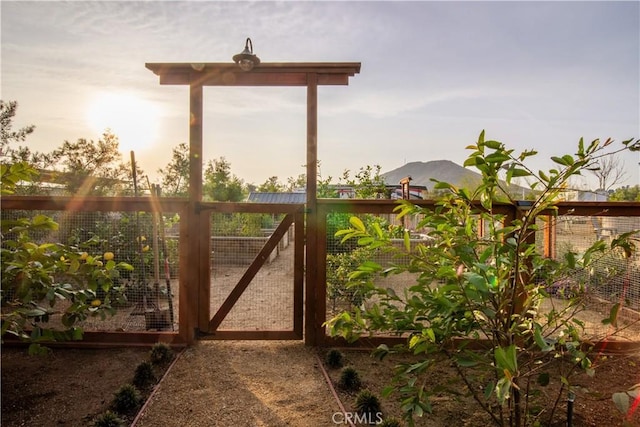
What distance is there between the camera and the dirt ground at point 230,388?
193 cm

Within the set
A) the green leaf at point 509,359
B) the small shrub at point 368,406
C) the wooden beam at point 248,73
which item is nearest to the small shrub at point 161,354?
the small shrub at point 368,406

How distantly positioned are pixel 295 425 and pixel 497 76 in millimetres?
5236

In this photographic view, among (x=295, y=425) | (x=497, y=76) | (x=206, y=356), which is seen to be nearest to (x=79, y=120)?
(x=206, y=356)

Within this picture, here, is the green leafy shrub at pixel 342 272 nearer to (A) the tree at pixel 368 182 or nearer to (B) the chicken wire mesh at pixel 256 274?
(B) the chicken wire mesh at pixel 256 274

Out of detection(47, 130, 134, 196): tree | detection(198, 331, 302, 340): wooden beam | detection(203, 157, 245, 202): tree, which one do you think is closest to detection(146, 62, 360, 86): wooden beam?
detection(198, 331, 302, 340): wooden beam

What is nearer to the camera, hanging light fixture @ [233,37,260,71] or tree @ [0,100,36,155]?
hanging light fixture @ [233,37,260,71]

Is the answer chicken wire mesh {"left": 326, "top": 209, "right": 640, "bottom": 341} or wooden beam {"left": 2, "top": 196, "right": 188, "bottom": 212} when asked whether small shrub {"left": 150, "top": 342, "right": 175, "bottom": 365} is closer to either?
wooden beam {"left": 2, "top": 196, "right": 188, "bottom": 212}

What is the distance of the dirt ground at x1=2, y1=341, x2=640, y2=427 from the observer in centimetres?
193

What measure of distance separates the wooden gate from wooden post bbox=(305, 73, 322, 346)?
0.22 ft

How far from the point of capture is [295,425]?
188 centimetres

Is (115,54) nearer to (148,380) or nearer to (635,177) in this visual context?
(148,380)

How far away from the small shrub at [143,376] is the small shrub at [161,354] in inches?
11.0

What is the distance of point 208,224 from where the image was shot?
9.64 feet

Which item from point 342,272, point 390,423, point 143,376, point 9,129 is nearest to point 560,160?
point 390,423
